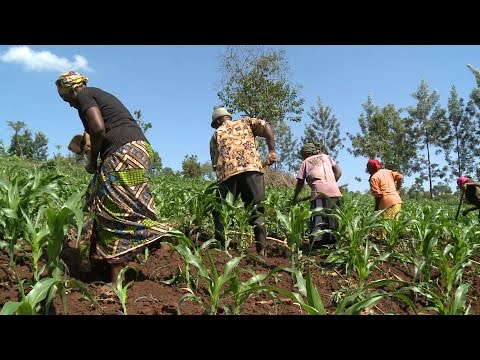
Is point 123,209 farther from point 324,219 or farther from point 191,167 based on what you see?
point 191,167

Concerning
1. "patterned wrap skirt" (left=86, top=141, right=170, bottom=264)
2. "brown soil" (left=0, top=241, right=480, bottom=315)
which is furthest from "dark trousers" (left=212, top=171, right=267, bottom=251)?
"patterned wrap skirt" (left=86, top=141, right=170, bottom=264)

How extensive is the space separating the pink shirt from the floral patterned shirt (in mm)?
855

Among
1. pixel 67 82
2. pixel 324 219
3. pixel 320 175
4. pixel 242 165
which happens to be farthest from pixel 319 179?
pixel 67 82

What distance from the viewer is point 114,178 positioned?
2742 mm

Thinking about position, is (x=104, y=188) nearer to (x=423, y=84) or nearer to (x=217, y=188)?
(x=217, y=188)

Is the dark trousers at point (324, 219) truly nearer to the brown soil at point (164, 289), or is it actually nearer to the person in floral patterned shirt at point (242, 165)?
the brown soil at point (164, 289)

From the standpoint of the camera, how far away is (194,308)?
246cm

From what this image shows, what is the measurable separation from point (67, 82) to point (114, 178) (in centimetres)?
74

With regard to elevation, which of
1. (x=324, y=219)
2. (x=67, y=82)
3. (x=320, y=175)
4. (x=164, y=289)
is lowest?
(x=164, y=289)

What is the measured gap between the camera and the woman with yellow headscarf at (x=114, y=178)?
8.91ft

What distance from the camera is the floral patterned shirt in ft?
13.4

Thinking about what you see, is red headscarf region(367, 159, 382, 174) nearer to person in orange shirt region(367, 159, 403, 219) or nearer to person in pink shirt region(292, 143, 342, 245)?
person in orange shirt region(367, 159, 403, 219)

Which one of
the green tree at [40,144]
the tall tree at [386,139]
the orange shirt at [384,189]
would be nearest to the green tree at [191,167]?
the tall tree at [386,139]
